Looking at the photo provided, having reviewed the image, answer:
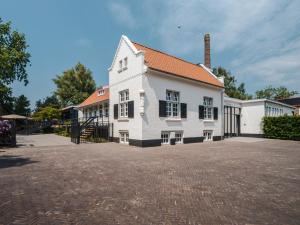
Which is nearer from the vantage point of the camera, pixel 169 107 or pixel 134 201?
pixel 134 201

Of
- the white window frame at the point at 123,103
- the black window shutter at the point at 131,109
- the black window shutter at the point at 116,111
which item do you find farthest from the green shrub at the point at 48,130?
the black window shutter at the point at 131,109

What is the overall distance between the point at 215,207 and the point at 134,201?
169 cm

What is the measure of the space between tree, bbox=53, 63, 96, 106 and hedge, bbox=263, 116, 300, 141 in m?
35.2

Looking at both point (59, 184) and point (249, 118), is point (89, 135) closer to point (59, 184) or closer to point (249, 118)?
point (59, 184)

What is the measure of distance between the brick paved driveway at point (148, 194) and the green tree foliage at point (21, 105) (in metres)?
50.6

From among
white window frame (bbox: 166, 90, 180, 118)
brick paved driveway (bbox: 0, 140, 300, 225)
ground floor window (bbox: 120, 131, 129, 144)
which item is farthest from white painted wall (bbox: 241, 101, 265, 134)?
brick paved driveway (bbox: 0, 140, 300, 225)

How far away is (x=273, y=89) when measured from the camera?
6075 centimetres

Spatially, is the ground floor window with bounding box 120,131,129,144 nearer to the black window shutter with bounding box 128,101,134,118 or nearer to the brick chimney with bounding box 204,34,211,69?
the black window shutter with bounding box 128,101,134,118

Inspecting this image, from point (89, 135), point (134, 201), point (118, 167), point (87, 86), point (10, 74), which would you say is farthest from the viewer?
point (87, 86)

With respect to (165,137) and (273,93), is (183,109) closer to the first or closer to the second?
Result: (165,137)

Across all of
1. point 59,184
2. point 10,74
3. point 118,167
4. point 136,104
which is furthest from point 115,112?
point 10,74

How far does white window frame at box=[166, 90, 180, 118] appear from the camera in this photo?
16013 millimetres

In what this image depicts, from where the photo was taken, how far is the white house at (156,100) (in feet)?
47.6

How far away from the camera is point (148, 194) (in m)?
4.93
